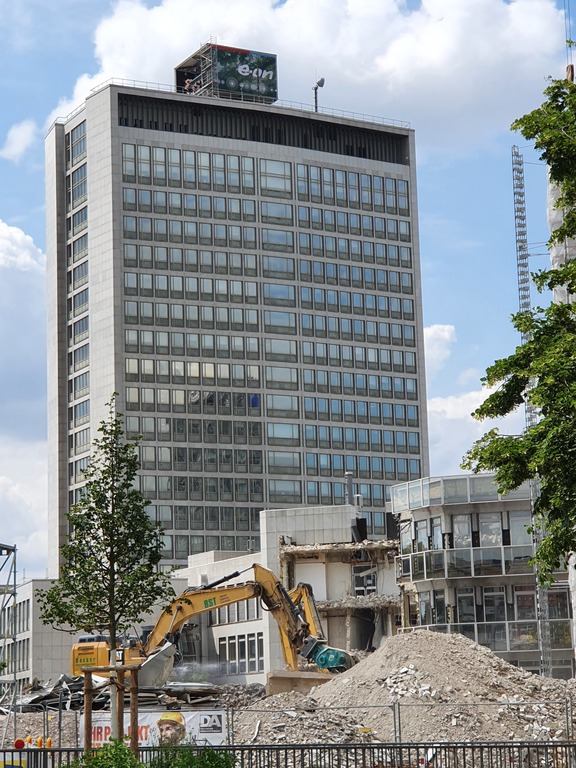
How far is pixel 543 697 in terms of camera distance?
51906 mm

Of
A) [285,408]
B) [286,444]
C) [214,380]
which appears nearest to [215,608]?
[214,380]

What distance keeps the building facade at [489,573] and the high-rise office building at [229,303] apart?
6434 centimetres

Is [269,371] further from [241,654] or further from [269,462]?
[241,654]

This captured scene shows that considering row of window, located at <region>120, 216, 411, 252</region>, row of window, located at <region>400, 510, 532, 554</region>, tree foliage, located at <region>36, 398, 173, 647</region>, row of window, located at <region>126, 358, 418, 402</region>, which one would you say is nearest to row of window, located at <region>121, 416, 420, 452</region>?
row of window, located at <region>126, 358, 418, 402</region>

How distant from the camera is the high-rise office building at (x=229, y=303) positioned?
454ft

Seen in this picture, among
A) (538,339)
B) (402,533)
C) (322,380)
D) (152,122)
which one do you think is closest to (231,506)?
(322,380)

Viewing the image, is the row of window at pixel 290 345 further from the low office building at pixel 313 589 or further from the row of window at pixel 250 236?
the low office building at pixel 313 589

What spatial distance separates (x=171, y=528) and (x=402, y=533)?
204ft

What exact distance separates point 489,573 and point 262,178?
80.4 meters

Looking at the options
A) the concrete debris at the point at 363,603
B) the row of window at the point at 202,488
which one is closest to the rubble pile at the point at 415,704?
the concrete debris at the point at 363,603

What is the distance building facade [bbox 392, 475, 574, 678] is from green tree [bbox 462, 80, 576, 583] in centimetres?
4004

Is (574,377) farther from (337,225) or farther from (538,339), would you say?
(337,225)

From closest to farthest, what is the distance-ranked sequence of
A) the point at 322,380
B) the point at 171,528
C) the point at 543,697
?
1. the point at 543,697
2. the point at 171,528
3. the point at 322,380

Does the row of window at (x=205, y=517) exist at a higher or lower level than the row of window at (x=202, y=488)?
lower
